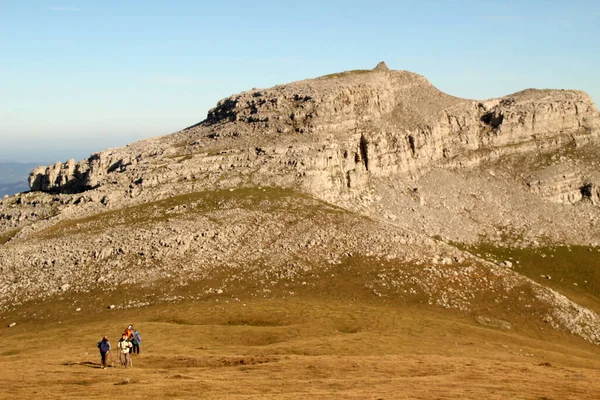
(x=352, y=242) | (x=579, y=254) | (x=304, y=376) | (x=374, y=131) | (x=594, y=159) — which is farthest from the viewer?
(x=594, y=159)

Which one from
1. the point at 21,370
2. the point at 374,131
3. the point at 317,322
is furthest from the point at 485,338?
the point at 374,131

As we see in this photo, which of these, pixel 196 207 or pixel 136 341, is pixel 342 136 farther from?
pixel 136 341

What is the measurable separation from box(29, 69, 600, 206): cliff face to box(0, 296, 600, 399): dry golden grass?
4604cm

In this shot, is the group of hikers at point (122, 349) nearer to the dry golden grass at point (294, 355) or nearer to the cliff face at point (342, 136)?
the dry golden grass at point (294, 355)

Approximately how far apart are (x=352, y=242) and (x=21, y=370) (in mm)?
58754

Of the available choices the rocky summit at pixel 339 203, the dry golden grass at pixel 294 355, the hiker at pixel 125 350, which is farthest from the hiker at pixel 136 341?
the rocky summit at pixel 339 203

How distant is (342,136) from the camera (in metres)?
132

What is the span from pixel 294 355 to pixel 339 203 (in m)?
68.9

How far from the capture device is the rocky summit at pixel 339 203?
8338 centimetres

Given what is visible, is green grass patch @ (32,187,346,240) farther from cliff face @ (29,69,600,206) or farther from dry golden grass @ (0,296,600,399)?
dry golden grass @ (0,296,600,399)

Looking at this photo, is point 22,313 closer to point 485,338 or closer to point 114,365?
point 114,365

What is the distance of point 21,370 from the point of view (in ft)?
148

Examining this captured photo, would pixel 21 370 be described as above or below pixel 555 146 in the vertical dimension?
below

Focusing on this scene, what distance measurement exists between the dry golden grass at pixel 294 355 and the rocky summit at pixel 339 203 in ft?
20.7
